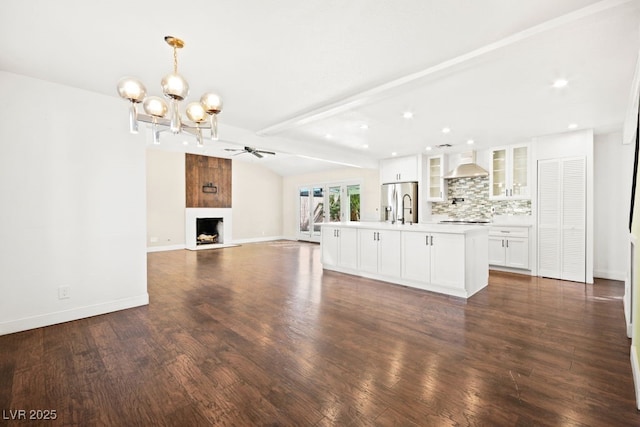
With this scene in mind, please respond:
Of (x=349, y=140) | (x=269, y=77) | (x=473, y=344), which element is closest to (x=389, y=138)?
(x=349, y=140)

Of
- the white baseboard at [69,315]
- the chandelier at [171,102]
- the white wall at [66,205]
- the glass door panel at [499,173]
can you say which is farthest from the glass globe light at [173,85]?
the glass door panel at [499,173]

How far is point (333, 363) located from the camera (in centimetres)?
220

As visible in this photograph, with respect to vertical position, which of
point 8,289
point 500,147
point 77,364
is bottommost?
point 77,364

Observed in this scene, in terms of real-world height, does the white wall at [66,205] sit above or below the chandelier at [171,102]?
below

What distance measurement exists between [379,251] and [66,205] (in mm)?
4145

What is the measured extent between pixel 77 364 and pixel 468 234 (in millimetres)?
4327

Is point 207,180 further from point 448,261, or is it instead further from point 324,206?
point 448,261

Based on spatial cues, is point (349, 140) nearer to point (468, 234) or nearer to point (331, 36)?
point (468, 234)

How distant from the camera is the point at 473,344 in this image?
2.51 meters

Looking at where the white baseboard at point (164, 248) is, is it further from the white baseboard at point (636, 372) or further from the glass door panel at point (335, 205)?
the white baseboard at point (636, 372)

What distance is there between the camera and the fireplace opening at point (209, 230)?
914 cm

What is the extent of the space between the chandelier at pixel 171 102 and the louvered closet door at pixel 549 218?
5578 mm

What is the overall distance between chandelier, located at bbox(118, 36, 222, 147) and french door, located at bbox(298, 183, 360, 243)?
255 inches

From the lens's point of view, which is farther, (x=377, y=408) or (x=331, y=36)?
(x=331, y=36)
